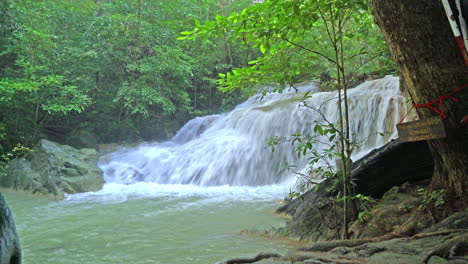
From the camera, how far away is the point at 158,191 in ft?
28.7

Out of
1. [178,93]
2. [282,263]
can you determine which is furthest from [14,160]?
[282,263]

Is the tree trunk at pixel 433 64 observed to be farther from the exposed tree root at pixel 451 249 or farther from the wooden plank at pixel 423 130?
the exposed tree root at pixel 451 249

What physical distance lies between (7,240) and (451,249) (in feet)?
8.68

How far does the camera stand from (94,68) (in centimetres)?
1362

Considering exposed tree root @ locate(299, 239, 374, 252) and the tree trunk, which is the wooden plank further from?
exposed tree root @ locate(299, 239, 374, 252)

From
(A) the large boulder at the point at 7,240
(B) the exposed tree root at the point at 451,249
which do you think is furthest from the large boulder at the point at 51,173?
(B) the exposed tree root at the point at 451,249

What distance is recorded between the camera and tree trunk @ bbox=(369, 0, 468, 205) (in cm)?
219

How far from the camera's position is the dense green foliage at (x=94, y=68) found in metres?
10.7

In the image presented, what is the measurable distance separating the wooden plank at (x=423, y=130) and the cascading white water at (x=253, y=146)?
17.0ft

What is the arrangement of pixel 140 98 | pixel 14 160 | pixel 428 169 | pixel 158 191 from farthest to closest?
pixel 140 98 < pixel 14 160 < pixel 158 191 < pixel 428 169

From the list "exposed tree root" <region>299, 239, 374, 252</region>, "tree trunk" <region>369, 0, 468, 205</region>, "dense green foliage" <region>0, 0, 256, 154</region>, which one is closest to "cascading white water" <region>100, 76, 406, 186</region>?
"dense green foliage" <region>0, 0, 256, 154</region>

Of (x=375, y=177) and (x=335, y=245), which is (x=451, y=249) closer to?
(x=335, y=245)

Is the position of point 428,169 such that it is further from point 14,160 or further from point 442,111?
point 14,160

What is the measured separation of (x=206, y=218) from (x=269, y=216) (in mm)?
1060
